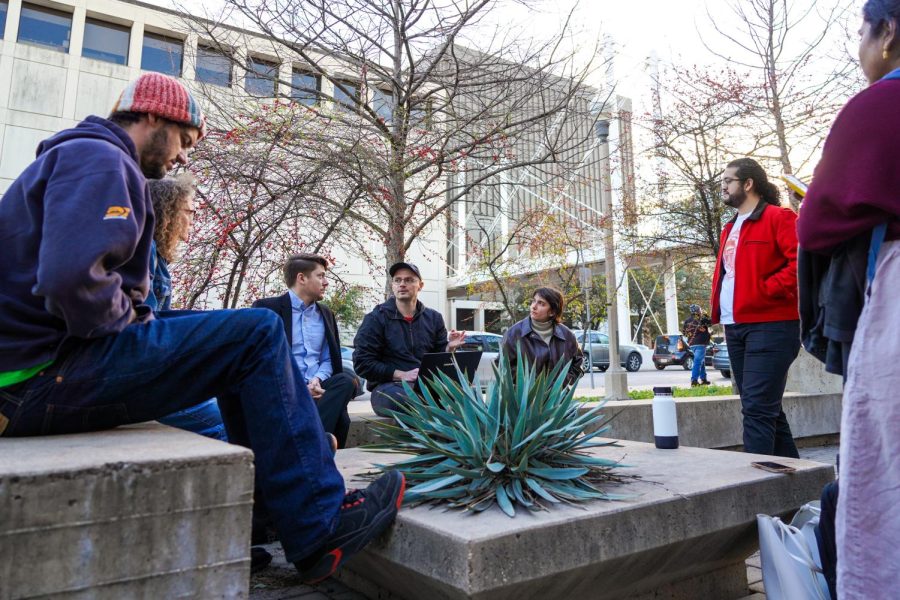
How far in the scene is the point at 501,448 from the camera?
2379mm

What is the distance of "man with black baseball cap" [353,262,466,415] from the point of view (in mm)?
4879

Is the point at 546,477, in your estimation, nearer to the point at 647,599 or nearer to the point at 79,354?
the point at 647,599

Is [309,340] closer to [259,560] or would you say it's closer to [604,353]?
[259,560]

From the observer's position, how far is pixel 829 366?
2.07 m

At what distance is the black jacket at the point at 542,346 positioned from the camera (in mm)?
5152

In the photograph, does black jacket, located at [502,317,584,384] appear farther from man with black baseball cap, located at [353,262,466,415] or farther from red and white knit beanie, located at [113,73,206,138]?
red and white knit beanie, located at [113,73,206,138]

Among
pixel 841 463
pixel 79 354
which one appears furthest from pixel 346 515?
pixel 841 463

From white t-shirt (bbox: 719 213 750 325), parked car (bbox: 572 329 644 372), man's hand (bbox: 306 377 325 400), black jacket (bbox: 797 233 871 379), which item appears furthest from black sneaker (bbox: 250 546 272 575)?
parked car (bbox: 572 329 644 372)

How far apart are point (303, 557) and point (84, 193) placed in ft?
3.92

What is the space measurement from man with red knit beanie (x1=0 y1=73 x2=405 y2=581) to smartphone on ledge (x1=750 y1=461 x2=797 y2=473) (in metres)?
1.62

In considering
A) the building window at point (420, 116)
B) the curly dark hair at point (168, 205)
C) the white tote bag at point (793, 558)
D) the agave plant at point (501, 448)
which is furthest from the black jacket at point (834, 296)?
the building window at point (420, 116)

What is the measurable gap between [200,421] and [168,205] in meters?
0.91

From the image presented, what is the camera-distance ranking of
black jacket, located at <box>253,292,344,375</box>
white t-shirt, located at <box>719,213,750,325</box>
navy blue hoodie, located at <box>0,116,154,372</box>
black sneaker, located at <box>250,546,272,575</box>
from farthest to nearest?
black jacket, located at <box>253,292,344,375</box>, white t-shirt, located at <box>719,213,750,325</box>, black sneaker, located at <box>250,546,272,575</box>, navy blue hoodie, located at <box>0,116,154,372</box>

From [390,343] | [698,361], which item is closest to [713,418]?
[390,343]
